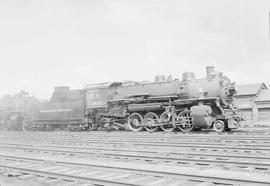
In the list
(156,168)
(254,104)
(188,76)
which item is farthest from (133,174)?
(254,104)

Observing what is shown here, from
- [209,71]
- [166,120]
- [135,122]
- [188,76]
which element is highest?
[209,71]

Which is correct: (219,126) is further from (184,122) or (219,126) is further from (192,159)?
(192,159)

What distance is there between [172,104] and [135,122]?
108 inches

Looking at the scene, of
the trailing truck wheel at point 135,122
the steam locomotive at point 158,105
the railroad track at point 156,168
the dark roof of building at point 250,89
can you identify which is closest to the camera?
the railroad track at point 156,168

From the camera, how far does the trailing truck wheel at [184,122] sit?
18016 millimetres

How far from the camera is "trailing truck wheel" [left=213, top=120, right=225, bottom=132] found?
56.4 ft

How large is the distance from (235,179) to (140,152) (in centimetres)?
471

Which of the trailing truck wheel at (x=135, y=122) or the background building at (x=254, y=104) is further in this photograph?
the background building at (x=254, y=104)

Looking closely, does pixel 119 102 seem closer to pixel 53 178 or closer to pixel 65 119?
pixel 65 119

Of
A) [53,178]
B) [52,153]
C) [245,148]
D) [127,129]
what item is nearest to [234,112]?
[127,129]

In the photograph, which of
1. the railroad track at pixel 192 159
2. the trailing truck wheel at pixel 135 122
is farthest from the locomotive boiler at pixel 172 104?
the railroad track at pixel 192 159

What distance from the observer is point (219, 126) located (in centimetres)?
1736

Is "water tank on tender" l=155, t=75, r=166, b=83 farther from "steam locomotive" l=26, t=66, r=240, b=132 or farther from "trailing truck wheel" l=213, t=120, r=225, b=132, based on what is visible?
"trailing truck wheel" l=213, t=120, r=225, b=132

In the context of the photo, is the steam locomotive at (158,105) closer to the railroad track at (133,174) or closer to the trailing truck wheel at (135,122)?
the trailing truck wheel at (135,122)
